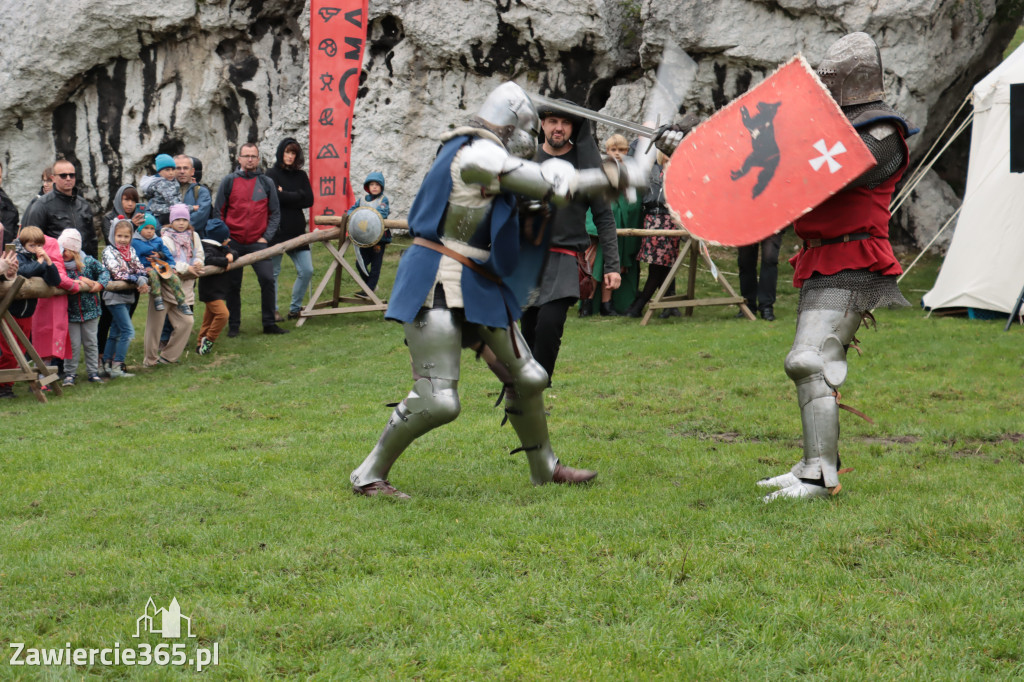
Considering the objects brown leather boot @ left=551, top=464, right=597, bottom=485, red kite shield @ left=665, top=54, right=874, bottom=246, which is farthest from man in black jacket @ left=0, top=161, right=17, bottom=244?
red kite shield @ left=665, top=54, right=874, bottom=246

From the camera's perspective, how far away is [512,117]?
4094 millimetres

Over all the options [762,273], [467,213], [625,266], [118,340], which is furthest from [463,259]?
[625,266]

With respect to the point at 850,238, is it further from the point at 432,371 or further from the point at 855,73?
the point at 432,371

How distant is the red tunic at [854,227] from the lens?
13.2 ft

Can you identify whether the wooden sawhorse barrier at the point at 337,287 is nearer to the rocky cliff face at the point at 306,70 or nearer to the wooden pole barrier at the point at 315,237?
the wooden pole barrier at the point at 315,237

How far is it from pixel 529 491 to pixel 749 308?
6.79 metres

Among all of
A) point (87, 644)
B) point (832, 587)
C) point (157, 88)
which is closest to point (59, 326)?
point (87, 644)

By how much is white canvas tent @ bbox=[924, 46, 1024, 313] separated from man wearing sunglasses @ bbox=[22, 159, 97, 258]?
338 inches

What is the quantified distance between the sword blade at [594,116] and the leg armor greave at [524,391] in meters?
1.03

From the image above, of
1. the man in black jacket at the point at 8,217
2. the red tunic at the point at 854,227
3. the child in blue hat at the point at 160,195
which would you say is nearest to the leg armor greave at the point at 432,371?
the red tunic at the point at 854,227

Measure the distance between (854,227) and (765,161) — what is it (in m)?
0.51

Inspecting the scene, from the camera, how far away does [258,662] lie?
2.62 meters

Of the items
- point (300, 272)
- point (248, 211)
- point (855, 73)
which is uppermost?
point (855, 73)

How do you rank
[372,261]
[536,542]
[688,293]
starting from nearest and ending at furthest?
1. [536,542]
2. [688,293]
3. [372,261]
